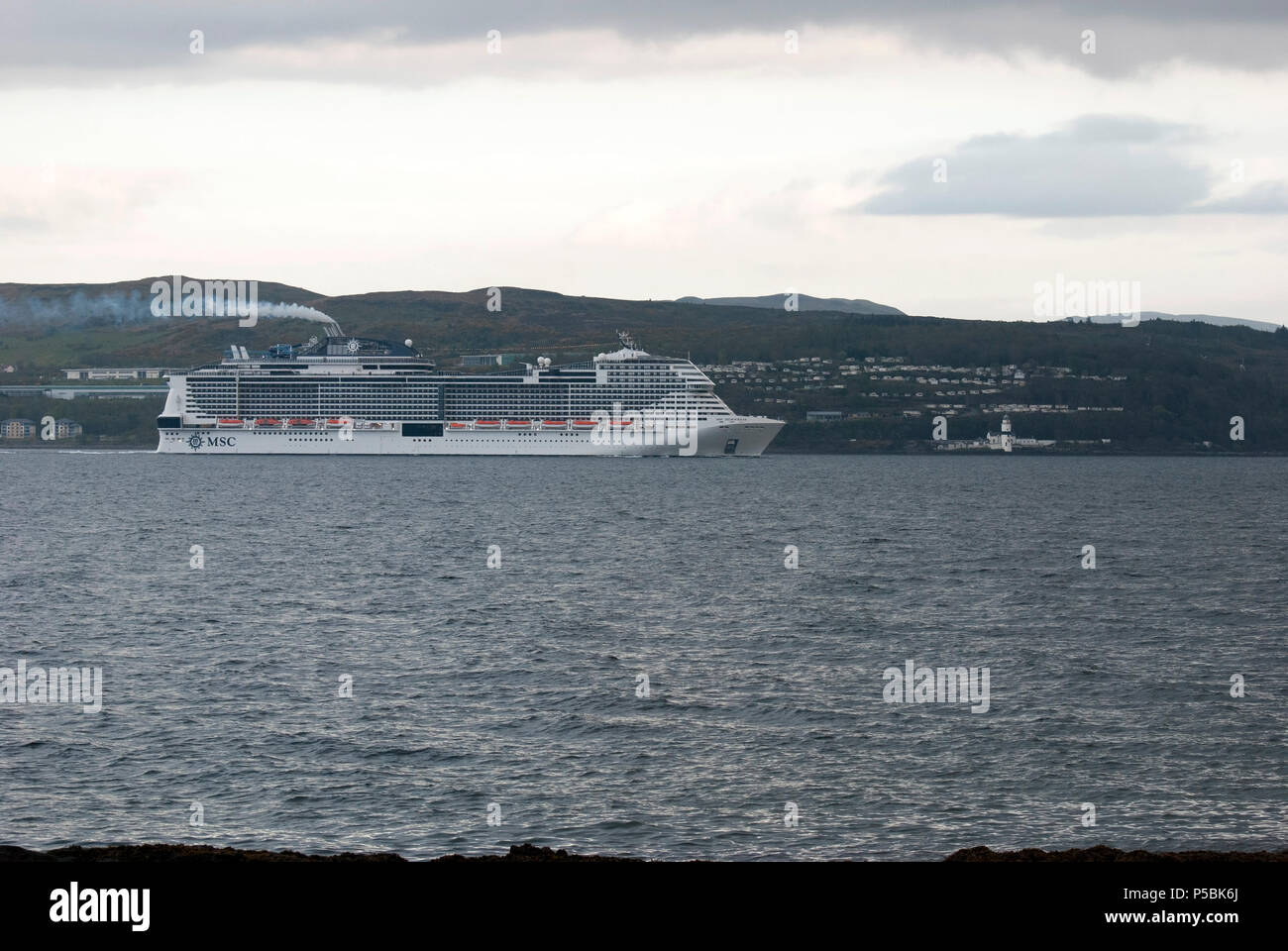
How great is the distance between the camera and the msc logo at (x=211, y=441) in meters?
155

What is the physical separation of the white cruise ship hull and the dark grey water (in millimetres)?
83189

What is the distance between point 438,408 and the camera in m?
152

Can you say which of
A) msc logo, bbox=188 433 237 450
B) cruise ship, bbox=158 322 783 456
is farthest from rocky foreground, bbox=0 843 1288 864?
msc logo, bbox=188 433 237 450

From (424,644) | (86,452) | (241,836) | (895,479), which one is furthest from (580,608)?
(86,452)

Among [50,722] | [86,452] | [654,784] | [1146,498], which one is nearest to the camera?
[654,784]

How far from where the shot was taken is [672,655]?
28.9 meters

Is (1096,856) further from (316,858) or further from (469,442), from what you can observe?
(469,442)

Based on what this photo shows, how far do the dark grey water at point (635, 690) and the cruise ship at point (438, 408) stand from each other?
83.8 metres

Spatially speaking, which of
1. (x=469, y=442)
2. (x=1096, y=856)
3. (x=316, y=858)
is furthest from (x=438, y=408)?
(x=1096, y=856)

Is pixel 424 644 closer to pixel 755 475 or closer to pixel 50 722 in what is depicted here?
pixel 50 722

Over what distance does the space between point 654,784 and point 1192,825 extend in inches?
255

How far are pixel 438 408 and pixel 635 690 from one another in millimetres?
129151

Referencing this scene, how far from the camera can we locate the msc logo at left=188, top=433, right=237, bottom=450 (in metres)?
155

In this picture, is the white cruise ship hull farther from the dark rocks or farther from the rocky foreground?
the rocky foreground
